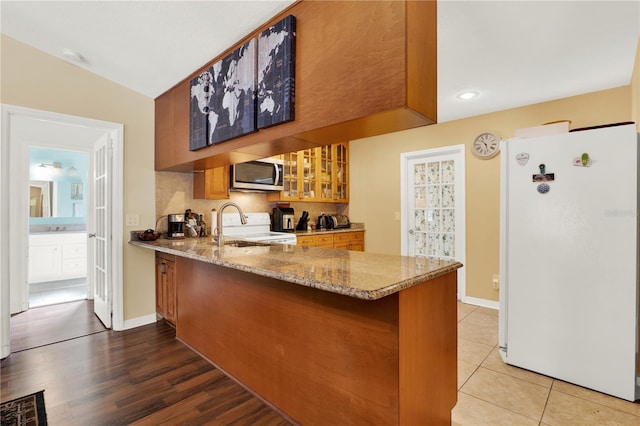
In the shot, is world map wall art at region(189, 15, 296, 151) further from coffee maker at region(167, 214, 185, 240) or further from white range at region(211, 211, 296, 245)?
white range at region(211, 211, 296, 245)

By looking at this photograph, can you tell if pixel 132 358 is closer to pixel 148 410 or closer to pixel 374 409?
pixel 148 410

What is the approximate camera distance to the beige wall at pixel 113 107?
2.54 metres

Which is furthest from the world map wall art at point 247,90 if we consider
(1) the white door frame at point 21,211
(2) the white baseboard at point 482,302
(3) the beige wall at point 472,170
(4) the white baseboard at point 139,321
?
(2) the white baseboard at point 482,302

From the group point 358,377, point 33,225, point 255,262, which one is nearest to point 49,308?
point 33,225

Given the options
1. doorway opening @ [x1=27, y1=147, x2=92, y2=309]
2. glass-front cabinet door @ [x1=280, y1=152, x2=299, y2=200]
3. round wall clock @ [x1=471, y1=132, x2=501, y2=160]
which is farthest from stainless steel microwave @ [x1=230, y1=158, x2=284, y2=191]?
doorway opening @ [x1=27, y1=147, x2=92, y2=309]

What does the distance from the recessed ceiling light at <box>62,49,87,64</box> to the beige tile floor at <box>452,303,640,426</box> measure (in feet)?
13.1

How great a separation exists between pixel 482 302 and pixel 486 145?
76.3 inches

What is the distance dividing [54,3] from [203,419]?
9.47 feet

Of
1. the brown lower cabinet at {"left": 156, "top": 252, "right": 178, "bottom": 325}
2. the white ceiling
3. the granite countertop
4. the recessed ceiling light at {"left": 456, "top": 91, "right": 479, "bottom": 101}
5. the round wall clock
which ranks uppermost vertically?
the white ceiling

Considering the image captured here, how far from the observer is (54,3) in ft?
6.68

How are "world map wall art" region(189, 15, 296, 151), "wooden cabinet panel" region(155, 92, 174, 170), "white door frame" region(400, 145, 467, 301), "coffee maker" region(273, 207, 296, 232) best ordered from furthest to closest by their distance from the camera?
"coffee maker" region(273, 207, 296, 232) < "white door frame" region(400, 145, 467, 301) < "wooden cabinet panel" region(155, 92, 174, 170) < "world map wall art" region(189, 15, 296, 151)

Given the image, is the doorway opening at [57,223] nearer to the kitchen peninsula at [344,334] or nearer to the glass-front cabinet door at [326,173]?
the glass-front cabinet door at [326,173]

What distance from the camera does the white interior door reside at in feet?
10.2

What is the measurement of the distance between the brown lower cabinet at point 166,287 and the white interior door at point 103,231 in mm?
454
